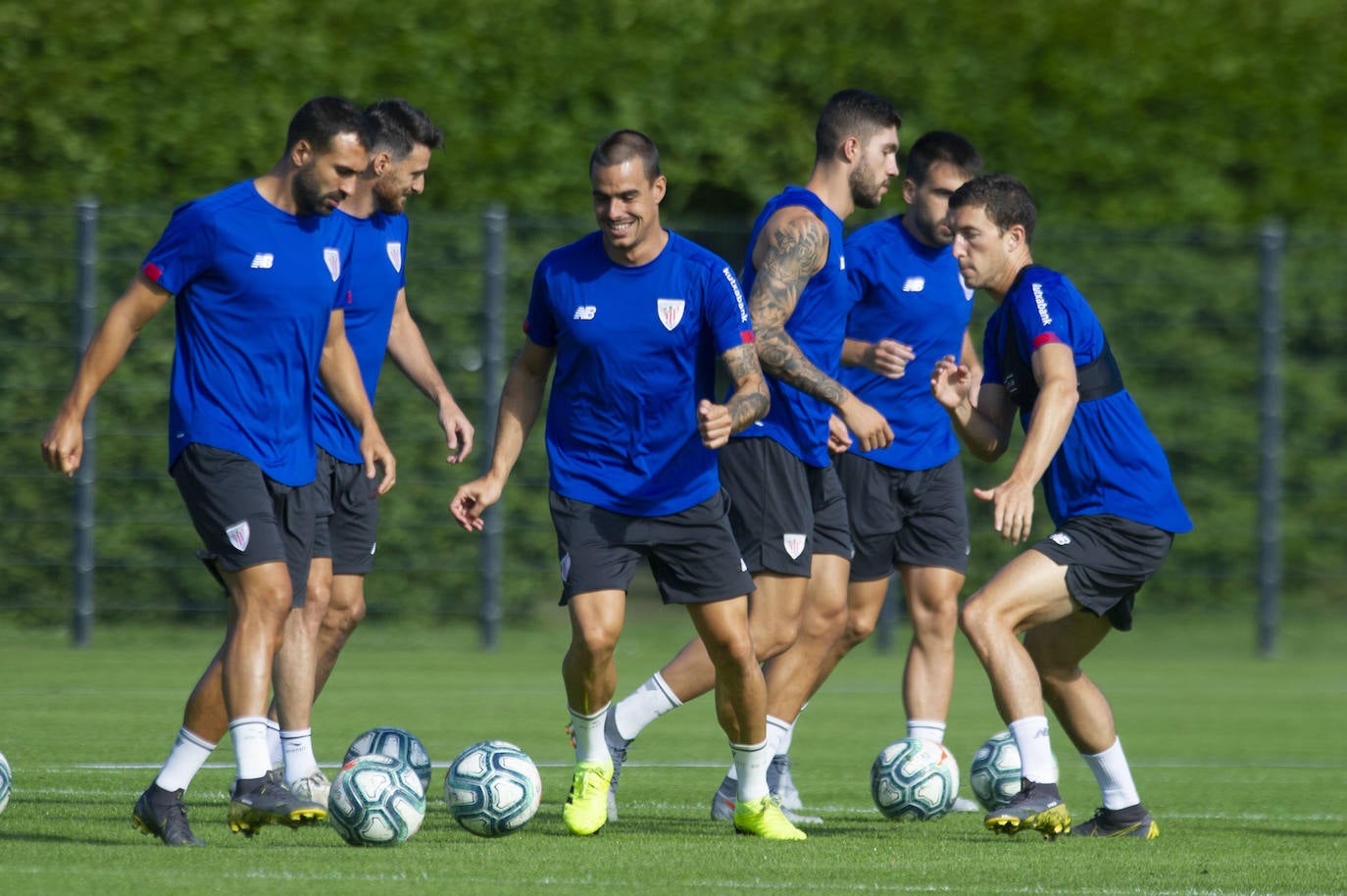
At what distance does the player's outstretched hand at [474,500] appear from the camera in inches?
281

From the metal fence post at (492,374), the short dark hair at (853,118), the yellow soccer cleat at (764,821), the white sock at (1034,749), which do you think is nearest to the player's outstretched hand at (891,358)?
the short dark hair at (853,118)

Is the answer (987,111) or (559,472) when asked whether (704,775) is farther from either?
(987,111)

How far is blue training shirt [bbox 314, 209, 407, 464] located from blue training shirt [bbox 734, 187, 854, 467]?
4.90ft

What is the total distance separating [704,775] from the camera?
8922mm

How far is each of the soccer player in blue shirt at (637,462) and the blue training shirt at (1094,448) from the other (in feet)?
3.30

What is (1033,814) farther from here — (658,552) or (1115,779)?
(658,552)

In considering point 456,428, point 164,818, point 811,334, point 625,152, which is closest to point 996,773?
point 811,334

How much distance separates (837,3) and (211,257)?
10763mm

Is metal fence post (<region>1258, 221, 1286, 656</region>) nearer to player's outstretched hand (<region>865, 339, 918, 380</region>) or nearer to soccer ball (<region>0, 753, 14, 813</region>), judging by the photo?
player's outstretched hand (<region>865, 339, 918, 380</region>)

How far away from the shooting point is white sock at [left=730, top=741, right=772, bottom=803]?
7.12 metres

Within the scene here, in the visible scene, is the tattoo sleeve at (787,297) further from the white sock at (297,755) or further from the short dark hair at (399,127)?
the white sock at (297,755)

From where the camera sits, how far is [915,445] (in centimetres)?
873

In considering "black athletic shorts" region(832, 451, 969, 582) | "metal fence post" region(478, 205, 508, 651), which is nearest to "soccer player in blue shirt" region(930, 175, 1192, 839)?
"black athletic shorts" region(832, 451, 969, 582)

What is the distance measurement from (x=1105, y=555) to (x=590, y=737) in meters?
1.93
